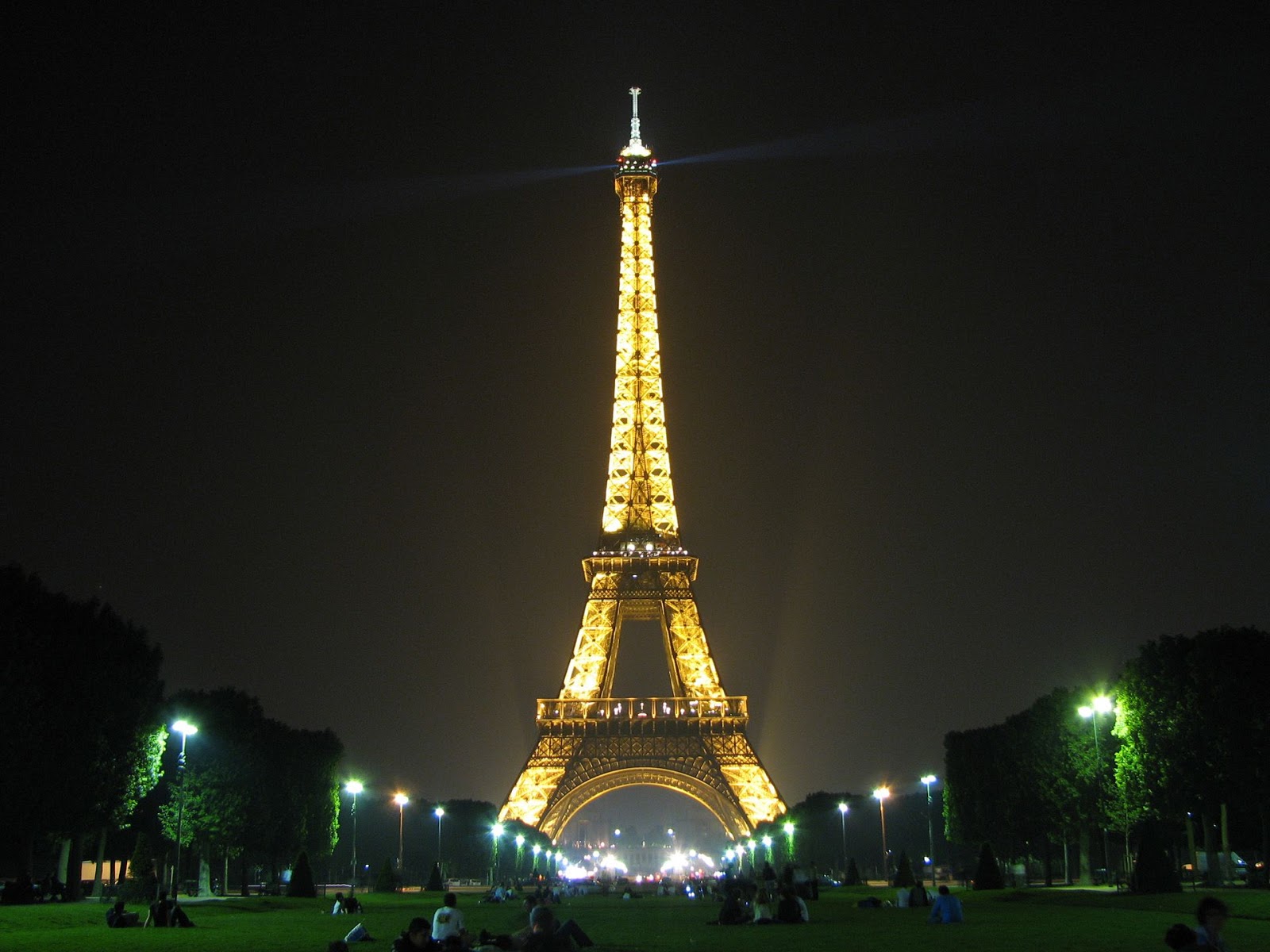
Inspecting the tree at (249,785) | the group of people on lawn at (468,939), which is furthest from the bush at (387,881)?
the group of people on lawn at (468,939)

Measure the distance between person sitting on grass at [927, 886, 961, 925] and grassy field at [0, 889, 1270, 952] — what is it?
534 millimetres

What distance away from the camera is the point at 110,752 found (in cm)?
5366

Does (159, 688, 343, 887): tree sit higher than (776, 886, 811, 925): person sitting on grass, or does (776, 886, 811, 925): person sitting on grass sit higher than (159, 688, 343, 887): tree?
(159, 688, 343, 887): tree

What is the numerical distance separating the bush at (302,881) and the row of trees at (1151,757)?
3451 centimetres

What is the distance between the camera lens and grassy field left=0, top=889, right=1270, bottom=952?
2792 cm

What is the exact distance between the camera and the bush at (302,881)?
63062 mm

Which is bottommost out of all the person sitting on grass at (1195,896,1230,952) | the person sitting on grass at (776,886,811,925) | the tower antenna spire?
the person sitting on grass at (776,886,811,925)

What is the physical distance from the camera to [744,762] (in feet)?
326

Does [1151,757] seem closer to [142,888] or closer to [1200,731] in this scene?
[1200,731]

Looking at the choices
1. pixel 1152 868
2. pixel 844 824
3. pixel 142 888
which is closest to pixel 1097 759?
pixel 1152 868

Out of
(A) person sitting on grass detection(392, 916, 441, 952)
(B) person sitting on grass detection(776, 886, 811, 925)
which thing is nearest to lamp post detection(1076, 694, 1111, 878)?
(B) person sitting on grass detection(776, 886, 811, 925)

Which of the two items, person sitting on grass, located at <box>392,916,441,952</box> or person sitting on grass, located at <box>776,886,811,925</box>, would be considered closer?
person sitting on grass, located at <box>392,916,441,952</box>

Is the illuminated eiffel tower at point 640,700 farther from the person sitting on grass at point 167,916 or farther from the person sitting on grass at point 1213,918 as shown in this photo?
the person sitting on grass at point 1213,918

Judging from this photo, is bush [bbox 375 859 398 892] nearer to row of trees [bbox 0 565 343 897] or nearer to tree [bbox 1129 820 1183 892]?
row of trees [bbox 0 565 343 897]
